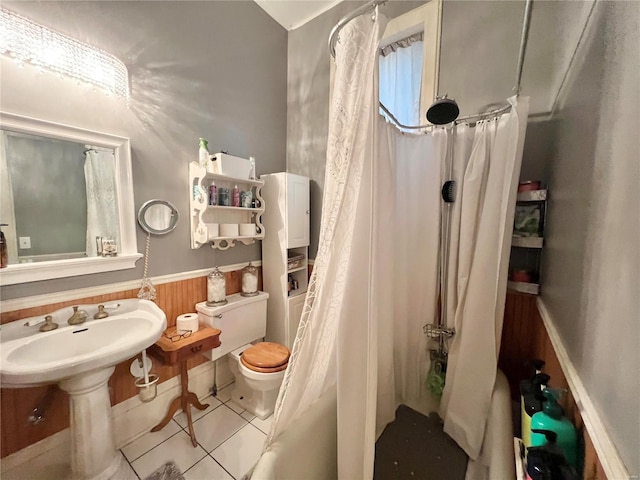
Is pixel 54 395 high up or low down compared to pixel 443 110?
down

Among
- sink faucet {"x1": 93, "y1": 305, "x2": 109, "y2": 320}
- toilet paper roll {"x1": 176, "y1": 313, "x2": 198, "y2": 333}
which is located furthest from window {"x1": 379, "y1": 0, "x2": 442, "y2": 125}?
sink faucet {"x1": 93, "y1": 305, "x2": 109, "y2": 320}

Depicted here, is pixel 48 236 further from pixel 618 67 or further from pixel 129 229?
pixel 618 67

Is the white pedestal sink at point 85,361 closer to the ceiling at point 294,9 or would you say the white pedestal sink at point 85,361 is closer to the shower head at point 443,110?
the shower head at point 443,110

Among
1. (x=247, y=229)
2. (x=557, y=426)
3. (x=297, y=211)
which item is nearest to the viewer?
(x=557, y=426)

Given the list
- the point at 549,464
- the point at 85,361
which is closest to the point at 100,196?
the point at 85,361

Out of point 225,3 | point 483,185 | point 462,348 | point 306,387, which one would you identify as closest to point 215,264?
point 306,387

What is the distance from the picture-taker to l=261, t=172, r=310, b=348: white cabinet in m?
2.12

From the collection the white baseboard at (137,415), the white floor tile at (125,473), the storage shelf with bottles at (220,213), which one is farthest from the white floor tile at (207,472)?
the storage shelf with bottles at (220,213)

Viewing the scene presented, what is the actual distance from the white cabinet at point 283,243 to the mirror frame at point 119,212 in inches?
38.7

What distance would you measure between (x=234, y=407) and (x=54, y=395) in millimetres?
1039

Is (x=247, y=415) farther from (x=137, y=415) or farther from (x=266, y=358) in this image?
(x=137, y=415)

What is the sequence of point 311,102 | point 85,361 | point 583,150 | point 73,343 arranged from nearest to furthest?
point 583,150 → point 85,361 → point 73,343 → point 311,102

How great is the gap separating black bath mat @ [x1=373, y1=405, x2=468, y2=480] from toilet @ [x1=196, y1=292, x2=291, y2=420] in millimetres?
737

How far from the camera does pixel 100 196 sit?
1.43 m
